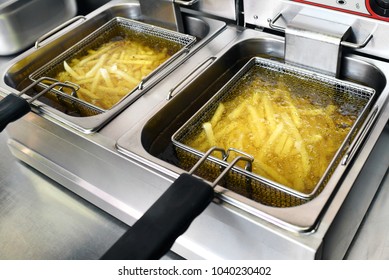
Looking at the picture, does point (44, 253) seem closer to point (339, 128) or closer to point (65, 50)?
point (65, 50)

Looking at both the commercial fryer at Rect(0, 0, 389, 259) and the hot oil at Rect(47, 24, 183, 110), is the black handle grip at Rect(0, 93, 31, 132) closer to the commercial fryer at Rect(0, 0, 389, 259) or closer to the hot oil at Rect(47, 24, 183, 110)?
the commercial fryer at Rect(0, 0, 389, 259)

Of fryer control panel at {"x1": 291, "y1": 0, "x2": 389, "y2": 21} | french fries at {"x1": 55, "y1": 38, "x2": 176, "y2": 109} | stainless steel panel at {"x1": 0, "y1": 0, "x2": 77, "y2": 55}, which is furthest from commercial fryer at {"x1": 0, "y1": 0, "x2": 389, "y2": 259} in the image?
stainless steel panel at {"x1": 0, "y1": 0, "x2": 77, "y2": 55}

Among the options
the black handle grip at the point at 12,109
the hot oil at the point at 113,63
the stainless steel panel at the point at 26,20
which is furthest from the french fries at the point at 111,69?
the stainless steel panel at the point at 26,20

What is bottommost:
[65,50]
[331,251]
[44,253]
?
[44,253]

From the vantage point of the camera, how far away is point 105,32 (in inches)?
60.3

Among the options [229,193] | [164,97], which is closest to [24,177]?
[164,97]

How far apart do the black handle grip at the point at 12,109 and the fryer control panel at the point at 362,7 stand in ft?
2.54

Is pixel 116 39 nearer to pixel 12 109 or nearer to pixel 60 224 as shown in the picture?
pixel 12 109

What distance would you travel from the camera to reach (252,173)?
92cm

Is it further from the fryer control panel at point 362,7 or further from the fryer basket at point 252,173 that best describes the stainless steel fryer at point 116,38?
the fryer control panel at point 362,7

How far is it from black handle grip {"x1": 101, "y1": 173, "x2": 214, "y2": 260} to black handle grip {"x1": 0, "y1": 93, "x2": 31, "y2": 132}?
0.47 metres

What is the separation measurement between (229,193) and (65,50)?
880 millimetres

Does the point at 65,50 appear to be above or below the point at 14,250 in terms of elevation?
above

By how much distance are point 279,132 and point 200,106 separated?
24 centimetres
